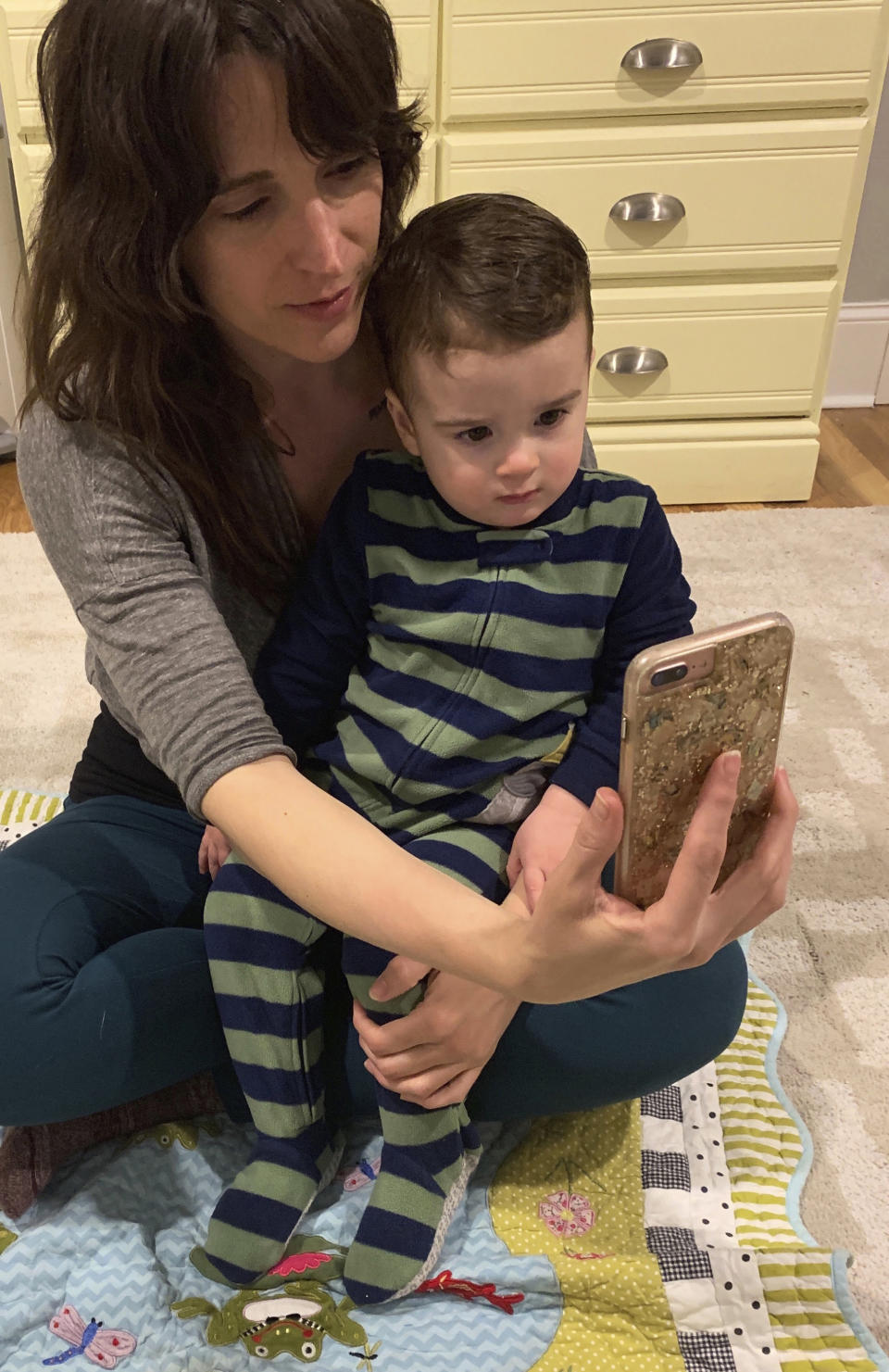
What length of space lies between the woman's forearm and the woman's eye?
35cm

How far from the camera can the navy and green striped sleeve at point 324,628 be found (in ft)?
2.86

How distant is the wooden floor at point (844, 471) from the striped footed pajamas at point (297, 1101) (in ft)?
4.40

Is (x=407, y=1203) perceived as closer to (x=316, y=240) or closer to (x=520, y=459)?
(x=520, y=459)

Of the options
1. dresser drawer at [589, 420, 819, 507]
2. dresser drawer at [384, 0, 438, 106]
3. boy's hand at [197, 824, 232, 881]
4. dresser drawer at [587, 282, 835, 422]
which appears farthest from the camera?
dresser drawer at [589, 420, 819, 507]

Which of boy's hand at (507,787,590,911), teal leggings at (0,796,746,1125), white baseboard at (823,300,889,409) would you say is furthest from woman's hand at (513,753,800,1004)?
white baseboard at (823,300,889,409)

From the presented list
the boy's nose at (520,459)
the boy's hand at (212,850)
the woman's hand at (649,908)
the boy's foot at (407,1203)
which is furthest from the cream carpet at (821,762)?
the boy's nose at (520,459)

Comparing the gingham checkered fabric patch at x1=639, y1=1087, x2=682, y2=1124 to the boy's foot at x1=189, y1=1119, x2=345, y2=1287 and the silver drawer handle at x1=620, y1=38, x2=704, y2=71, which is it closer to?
the boy's foot at x1=189, y1=1119, x2=345, y2=1287

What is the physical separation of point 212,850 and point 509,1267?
39 centimetres

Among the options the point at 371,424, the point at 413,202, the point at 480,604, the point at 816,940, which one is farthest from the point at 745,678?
the point at 413,202

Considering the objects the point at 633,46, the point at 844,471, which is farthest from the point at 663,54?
the point at 844,471

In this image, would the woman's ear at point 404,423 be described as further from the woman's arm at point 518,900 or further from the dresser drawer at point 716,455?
the dresser drawer at point 716,455

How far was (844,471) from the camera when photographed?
7.20 ft

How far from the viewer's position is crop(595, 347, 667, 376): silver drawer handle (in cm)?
193

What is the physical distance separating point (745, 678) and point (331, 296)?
0.40m
